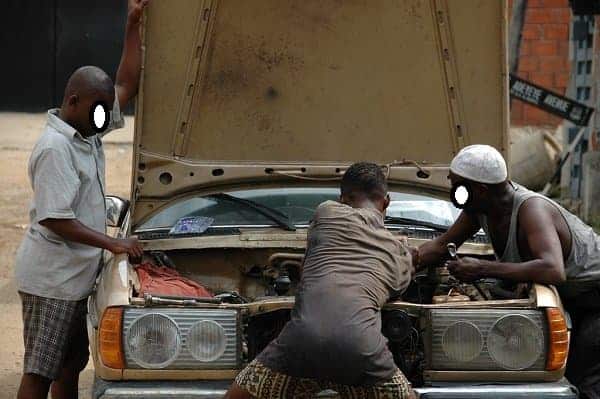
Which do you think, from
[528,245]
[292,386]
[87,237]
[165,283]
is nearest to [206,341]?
[292,386]

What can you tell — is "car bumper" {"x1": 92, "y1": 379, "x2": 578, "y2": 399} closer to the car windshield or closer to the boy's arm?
the boy's arm

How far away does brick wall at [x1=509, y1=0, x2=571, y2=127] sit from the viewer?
45.8 ft

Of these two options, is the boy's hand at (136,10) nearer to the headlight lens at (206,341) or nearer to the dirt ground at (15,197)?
the headlight lens at (206,341)

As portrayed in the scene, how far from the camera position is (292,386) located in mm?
4012

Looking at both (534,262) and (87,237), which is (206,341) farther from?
(534,262)

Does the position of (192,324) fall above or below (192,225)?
below

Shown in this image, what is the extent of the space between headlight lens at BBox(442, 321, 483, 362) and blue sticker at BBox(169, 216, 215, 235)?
1.46 metres

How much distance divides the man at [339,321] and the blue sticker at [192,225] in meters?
1.22

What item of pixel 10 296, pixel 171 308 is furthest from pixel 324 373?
pixel 10 296

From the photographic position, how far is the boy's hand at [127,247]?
4.88 meters

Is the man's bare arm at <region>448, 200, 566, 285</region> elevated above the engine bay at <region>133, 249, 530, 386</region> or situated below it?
above

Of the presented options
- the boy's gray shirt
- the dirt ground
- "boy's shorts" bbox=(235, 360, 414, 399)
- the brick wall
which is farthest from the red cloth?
the brick wall

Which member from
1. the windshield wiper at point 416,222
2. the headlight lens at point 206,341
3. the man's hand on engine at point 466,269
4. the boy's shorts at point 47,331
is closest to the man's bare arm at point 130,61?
the boy's shorts at point 47,331

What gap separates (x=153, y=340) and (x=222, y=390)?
32cm
